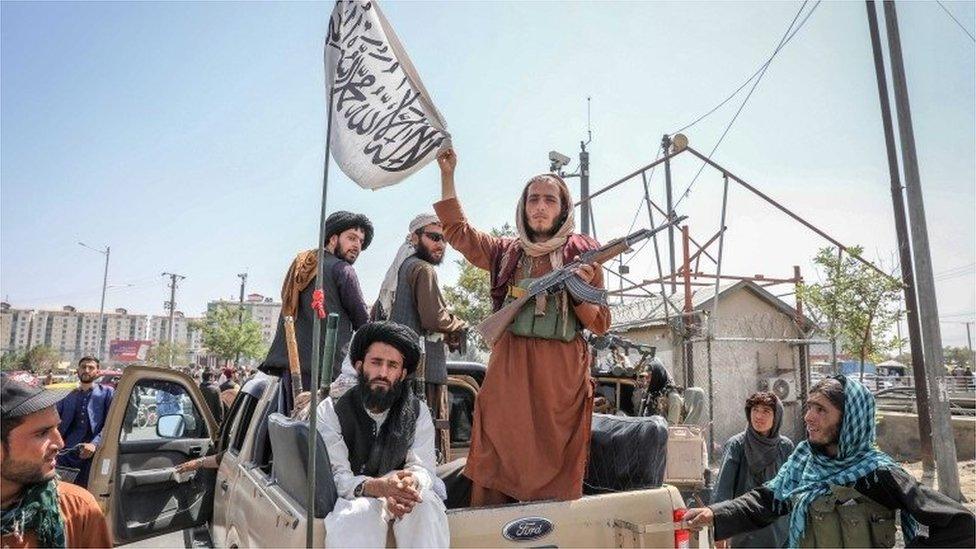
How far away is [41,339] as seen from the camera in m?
161

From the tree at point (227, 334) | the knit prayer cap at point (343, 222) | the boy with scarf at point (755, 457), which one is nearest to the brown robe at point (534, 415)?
the knit prayer cap at point (343, 222)

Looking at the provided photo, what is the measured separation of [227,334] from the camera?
4734cm

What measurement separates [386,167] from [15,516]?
185cm

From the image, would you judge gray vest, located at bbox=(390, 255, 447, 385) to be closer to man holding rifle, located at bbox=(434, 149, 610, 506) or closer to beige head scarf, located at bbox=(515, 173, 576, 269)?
man holding rifle, located at bbox=(434, 149, 610, 506)

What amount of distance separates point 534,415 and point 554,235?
0.89 metres

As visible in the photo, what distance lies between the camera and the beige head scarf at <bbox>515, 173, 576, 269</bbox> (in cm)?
304

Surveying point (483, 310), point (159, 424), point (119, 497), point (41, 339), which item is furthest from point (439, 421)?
point (41, 339)

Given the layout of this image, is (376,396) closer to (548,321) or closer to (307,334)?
(548,321)

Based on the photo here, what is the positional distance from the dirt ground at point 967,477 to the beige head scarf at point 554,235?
8.62m

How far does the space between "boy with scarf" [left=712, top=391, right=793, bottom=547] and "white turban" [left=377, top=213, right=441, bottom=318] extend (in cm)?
269

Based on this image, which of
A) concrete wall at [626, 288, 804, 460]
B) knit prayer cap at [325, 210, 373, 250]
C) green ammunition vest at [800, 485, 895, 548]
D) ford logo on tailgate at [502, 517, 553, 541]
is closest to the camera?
ford logo on tailgate at [502, 517, 553, 541]

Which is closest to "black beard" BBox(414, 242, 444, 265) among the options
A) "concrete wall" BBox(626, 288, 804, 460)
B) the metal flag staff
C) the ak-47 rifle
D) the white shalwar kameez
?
the ak-47 rifle

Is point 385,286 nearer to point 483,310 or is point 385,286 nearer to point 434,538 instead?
point 434,538

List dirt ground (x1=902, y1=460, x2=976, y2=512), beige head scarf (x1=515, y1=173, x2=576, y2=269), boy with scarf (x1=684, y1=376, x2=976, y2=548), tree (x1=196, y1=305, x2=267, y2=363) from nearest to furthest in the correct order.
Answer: boy with scarf (x1=684, y1=376, x2=976, y2=548) → beige head scarf (x1=515, y1=173, x2=576, y2=269) → dirt ground (x1=902, y1=460, x2=976, y2=512) → tree (x1=196, y1=305, x2=267, y2=363)
